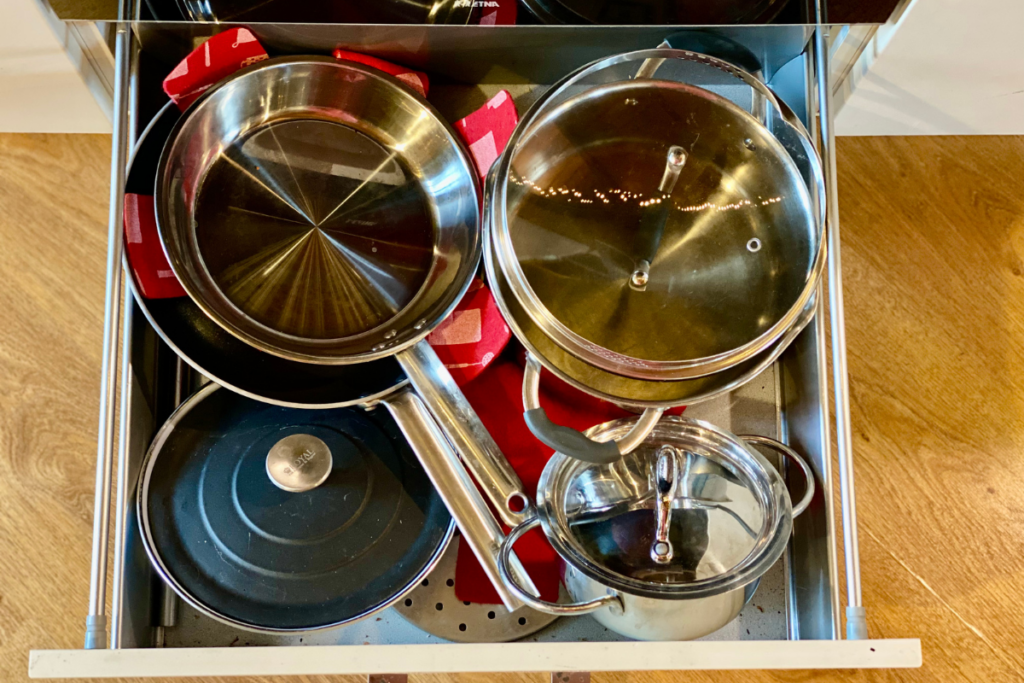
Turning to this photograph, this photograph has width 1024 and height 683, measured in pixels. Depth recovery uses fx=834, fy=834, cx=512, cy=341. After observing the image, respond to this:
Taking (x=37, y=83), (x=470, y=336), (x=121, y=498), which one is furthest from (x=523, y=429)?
(x=37, y=83)

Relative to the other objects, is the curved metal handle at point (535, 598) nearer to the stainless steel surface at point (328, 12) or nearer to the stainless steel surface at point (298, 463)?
the stainless steel surface at point (298, 463)

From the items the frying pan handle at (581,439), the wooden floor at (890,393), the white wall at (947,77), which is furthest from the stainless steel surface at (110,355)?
the white wall at (947,77)

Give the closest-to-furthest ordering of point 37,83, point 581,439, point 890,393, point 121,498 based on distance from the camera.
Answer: point 581,439 → point 121,498 → point 37,83 → point 890,393

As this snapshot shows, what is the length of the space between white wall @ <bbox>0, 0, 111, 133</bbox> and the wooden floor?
1.6 inches

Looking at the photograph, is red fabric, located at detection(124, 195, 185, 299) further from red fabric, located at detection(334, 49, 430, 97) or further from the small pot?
the small pot

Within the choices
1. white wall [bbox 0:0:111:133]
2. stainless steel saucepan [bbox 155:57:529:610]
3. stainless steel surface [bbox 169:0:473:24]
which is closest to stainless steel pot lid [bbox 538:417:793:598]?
stainless steel saucepan [bbox 155:57:529:610]

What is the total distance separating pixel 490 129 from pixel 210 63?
25cm

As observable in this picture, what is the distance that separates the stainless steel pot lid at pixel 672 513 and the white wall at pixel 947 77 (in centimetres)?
39

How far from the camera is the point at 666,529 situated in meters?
0.61

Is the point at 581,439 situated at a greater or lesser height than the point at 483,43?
lesser

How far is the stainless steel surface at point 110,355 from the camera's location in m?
0.65

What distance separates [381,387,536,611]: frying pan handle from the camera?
0.65m

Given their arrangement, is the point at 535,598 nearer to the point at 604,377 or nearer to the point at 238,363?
the point at 604,377

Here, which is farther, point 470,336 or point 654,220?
point 470,336
